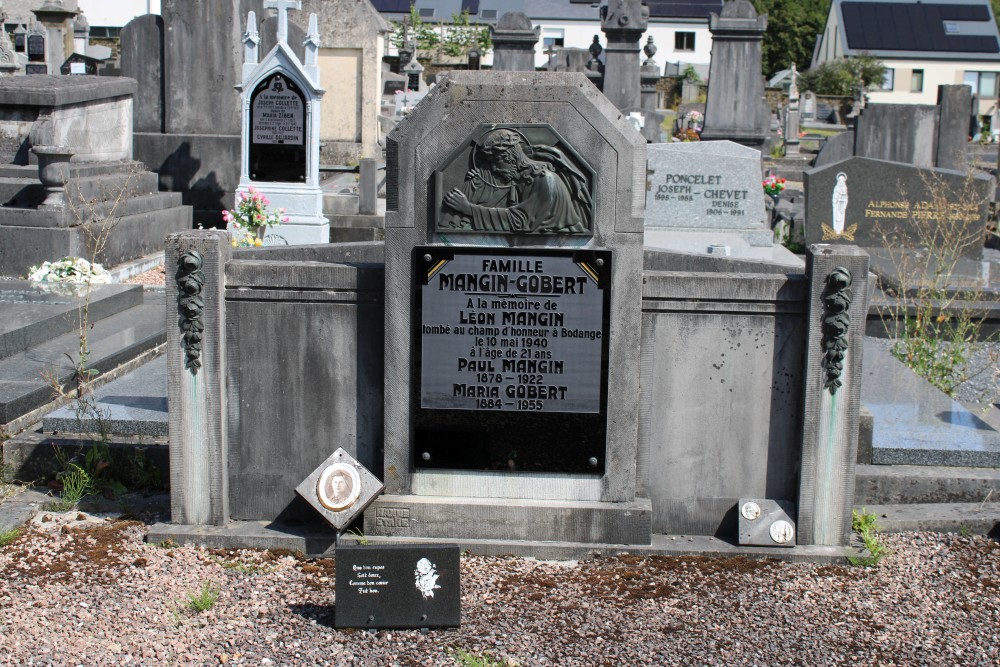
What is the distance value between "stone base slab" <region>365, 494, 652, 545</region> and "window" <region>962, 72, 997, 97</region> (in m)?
58.8

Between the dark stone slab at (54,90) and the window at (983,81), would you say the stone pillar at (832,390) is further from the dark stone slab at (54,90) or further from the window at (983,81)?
the window at (983,81)

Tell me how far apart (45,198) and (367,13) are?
11.0 meters

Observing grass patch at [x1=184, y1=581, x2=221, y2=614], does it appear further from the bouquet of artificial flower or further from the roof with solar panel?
the roof with solar panel

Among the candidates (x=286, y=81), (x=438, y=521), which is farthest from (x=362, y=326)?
(x=286, y=81)

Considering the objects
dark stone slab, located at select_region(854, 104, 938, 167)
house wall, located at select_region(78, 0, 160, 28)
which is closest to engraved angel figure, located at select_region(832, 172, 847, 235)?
dark stone slab, located at select_region(854, 104, 938, 167)

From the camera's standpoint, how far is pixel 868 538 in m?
5.36

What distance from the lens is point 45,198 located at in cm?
1181

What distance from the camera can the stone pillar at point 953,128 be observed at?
70.2 feet

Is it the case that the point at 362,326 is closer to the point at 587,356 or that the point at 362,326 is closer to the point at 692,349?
the point at 587,356

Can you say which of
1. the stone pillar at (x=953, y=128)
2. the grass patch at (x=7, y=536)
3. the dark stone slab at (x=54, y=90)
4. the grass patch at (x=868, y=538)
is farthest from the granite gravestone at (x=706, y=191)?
the stone pillar at (x=953, y=128)

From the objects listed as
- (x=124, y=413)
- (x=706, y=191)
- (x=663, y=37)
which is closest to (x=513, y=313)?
(x=124, y=413)

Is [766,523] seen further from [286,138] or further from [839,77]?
[839,77]

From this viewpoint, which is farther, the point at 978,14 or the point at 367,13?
the point at 978,14

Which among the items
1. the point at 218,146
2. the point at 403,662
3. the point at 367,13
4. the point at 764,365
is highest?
the point at 367,13
